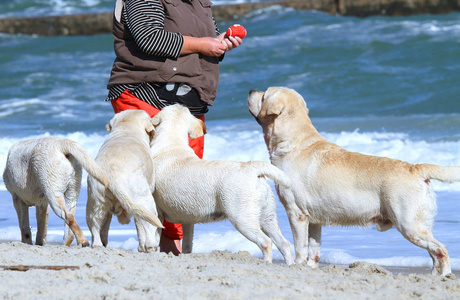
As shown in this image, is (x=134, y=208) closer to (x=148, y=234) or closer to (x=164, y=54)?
(x=148, y=234)

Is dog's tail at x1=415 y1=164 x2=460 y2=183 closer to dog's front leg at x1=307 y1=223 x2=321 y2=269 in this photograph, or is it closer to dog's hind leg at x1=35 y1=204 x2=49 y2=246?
dog's front leg at x1=307 y1=223 x2=321 y2=269

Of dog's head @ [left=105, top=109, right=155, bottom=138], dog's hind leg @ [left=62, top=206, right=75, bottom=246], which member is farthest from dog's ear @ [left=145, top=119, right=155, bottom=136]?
dog's hind leg @ [left=62, top=206, right=75, bottom=246]

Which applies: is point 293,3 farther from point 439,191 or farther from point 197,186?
point 197,186

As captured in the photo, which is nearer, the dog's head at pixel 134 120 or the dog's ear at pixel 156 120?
the dog's head at pixel 134 120

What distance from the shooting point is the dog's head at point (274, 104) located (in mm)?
5039

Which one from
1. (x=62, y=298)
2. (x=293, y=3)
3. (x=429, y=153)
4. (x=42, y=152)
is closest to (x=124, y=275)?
(x=62, y=298)

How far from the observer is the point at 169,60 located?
15.7 ft

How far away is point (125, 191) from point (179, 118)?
0.77 meters

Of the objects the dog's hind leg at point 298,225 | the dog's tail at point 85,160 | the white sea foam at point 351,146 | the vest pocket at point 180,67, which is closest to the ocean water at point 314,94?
the white sea foam at point 351,146

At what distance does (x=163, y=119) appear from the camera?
488cm

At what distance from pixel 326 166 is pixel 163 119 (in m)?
1.17

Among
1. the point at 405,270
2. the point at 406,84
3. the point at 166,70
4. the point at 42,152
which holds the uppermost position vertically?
the point at 166,70

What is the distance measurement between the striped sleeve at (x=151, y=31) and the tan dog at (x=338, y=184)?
32.4 inches

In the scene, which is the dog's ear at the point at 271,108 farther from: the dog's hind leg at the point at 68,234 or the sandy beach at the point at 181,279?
the dog's hind leg at the point at 68,234
